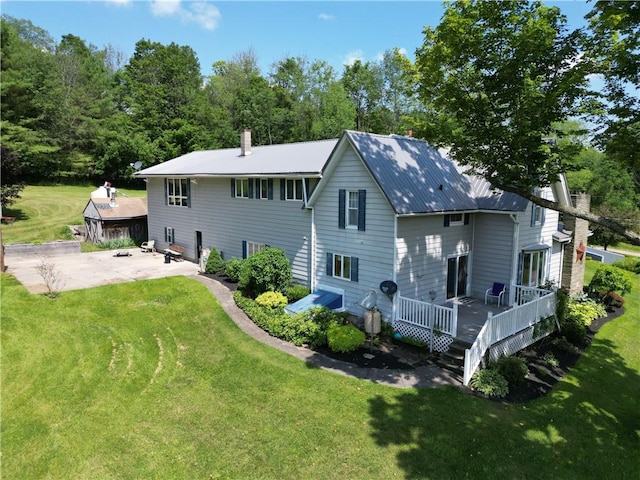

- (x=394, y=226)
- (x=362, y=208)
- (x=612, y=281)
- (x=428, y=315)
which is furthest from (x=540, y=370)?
(x=612, y=281)

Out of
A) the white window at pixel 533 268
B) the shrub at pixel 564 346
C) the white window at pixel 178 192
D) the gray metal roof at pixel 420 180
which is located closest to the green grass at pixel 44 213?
the white window at pixel 178 192

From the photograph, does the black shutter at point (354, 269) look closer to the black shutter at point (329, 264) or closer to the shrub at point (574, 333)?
the black shutter at point (329, 264)

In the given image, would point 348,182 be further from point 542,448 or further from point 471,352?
point 542,448

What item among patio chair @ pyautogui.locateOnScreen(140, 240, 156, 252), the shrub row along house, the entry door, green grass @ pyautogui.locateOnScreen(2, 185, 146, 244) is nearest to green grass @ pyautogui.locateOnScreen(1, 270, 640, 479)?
the shrub row along house

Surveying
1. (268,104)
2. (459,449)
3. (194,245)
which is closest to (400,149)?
(459,449)

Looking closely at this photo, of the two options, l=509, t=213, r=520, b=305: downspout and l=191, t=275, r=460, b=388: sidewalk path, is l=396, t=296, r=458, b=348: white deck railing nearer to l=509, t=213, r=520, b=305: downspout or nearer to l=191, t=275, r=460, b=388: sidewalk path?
l=191, t=275, r=460, b=388: sidewalk path

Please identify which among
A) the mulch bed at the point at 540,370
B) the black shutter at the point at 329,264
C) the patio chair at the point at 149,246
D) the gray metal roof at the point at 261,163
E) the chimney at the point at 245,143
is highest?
the chimney at the point at 245,143

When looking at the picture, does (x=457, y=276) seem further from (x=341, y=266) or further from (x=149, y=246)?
(x=149, y=246)
